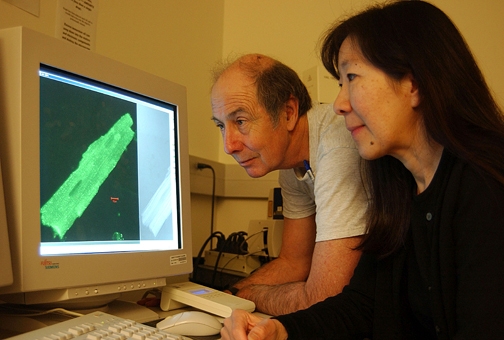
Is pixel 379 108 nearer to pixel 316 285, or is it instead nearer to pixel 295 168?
pixel 316 285

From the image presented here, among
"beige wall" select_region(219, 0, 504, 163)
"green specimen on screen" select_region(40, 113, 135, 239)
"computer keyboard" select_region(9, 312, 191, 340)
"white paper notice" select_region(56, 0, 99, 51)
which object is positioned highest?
"beige wall" select_region(219, 0, 504, 163)

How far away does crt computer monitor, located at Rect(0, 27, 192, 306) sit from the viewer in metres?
0.78

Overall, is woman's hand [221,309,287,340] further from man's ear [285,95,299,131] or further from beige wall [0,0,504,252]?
beige wall [0,0,504,252]

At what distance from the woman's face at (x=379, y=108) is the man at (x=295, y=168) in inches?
8.7

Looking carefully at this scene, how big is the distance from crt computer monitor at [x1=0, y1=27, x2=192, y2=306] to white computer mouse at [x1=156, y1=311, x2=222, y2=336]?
0.14 metres

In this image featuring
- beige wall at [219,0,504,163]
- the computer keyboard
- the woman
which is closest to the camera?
the computer keyboard

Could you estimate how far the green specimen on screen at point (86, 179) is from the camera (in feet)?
2.71

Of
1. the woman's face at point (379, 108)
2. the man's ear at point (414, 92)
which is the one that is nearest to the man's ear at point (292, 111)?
the woman's face at point (379, 108)

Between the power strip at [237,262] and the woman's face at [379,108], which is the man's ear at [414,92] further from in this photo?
the power strip at [237,262]

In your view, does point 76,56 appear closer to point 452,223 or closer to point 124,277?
point 124,277

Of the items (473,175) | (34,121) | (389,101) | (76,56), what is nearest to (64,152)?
(34,121)

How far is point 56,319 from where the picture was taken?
862 millimetres

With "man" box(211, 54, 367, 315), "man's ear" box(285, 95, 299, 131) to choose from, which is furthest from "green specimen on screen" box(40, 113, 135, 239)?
"man's ear" box(285, 95, 299, 131)

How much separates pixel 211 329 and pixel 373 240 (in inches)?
16.1
